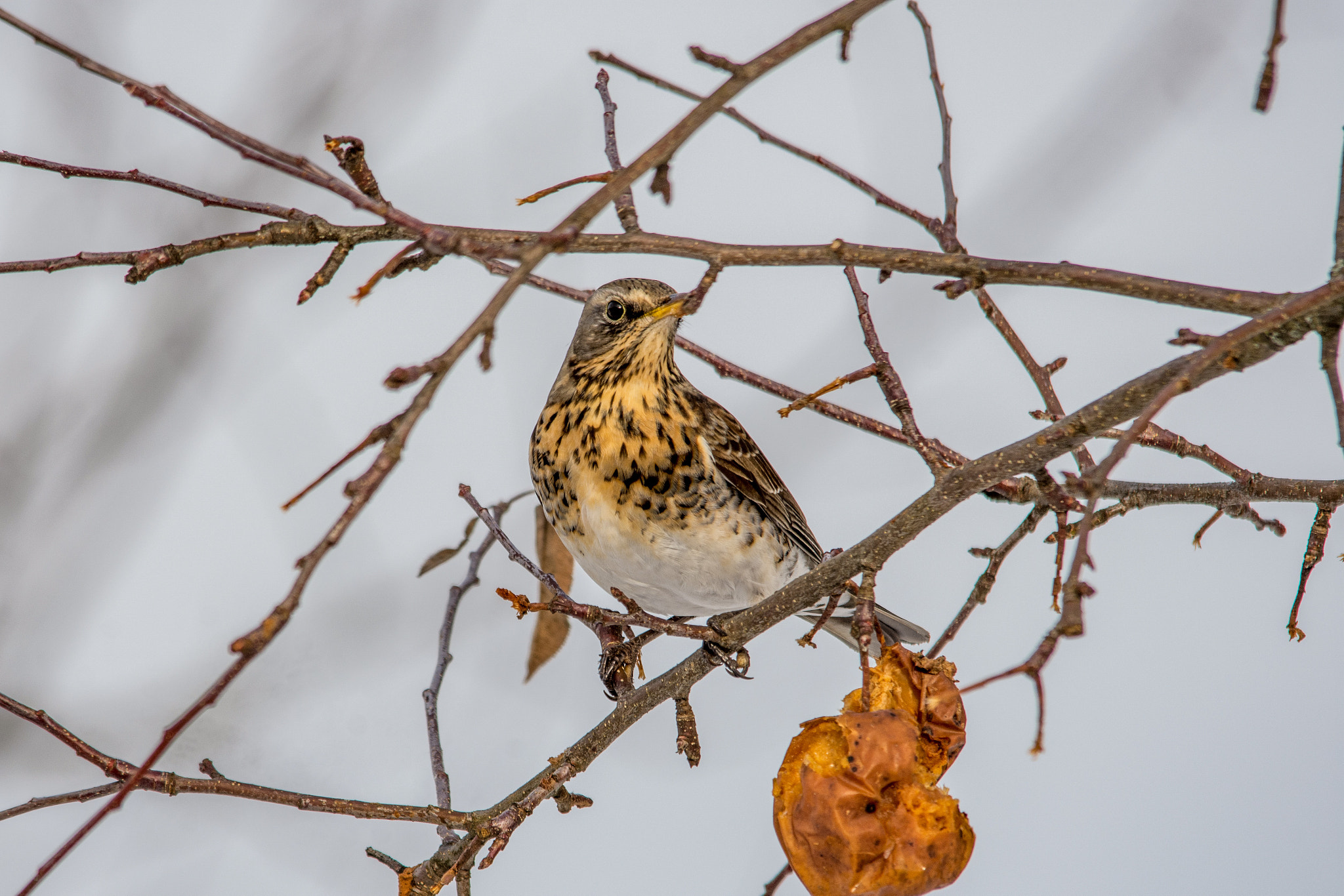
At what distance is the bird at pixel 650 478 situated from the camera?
2416mm

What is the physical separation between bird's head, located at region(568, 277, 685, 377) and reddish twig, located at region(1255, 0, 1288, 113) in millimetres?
1541

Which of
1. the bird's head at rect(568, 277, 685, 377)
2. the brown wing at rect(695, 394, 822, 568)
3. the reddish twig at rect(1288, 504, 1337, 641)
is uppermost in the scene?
the bird's head at rect(568, 277, 685, 377)

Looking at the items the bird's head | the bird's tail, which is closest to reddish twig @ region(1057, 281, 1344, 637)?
the bird's head

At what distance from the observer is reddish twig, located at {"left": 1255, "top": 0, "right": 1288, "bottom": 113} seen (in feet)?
3.02

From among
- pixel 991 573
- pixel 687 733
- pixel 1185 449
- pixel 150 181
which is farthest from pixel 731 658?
pixel 150 181

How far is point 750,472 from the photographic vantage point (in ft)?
8.49

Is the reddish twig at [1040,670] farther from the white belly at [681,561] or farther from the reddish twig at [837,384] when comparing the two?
the white belly at [681,561]

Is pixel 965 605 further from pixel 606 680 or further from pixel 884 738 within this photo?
pixel 606 680

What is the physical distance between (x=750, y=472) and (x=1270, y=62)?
1743mm

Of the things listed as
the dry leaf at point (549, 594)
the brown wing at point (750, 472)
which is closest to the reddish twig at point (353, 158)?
the dry leaf at point (549, 594)

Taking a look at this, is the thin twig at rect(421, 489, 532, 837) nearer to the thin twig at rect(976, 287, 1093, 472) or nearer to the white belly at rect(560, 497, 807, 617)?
the white belly at rect(560, 497, 807, 617)

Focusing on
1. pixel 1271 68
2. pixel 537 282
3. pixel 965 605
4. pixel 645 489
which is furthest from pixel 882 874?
pixel 537 282

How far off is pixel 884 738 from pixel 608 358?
4.86ft

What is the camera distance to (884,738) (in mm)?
1242
